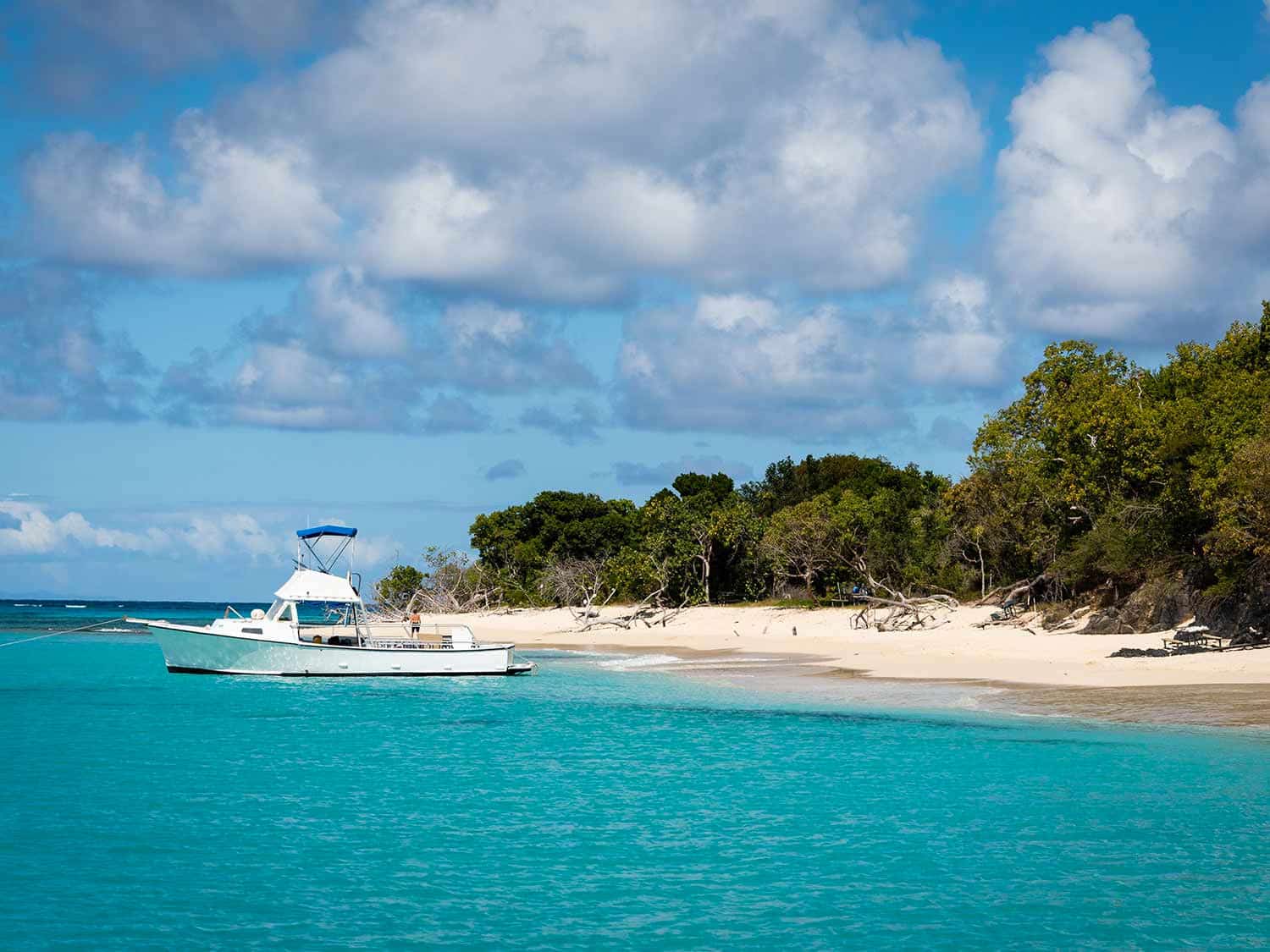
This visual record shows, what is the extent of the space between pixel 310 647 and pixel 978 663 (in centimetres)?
2113

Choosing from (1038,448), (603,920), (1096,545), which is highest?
(1038,448)

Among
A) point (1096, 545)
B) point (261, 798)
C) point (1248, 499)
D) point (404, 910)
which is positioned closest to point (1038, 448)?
point (1096, 545)

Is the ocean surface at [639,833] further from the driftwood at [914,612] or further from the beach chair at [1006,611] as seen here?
the driftwood at [914,612]

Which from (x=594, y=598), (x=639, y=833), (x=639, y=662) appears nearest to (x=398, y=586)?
(x=594, y=598)

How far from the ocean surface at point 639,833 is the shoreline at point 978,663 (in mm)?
2489

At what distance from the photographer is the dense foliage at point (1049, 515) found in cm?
3747

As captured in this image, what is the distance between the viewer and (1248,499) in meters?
31.1

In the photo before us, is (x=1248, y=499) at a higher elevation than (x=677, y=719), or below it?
higher

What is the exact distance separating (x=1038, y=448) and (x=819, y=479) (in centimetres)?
3990

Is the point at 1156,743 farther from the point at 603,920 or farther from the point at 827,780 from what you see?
the point at 603,920

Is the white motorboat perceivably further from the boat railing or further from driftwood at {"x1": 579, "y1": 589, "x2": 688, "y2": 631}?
driftwood at {"x1": 579, "y1": 589, "x2": 688, "y2": 631}

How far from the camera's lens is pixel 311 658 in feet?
125

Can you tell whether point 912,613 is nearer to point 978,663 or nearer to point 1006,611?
point 1006,611

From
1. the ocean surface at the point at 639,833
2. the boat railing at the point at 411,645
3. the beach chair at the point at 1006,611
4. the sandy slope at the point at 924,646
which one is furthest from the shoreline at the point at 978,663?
the boat railing at the point at 411,645
